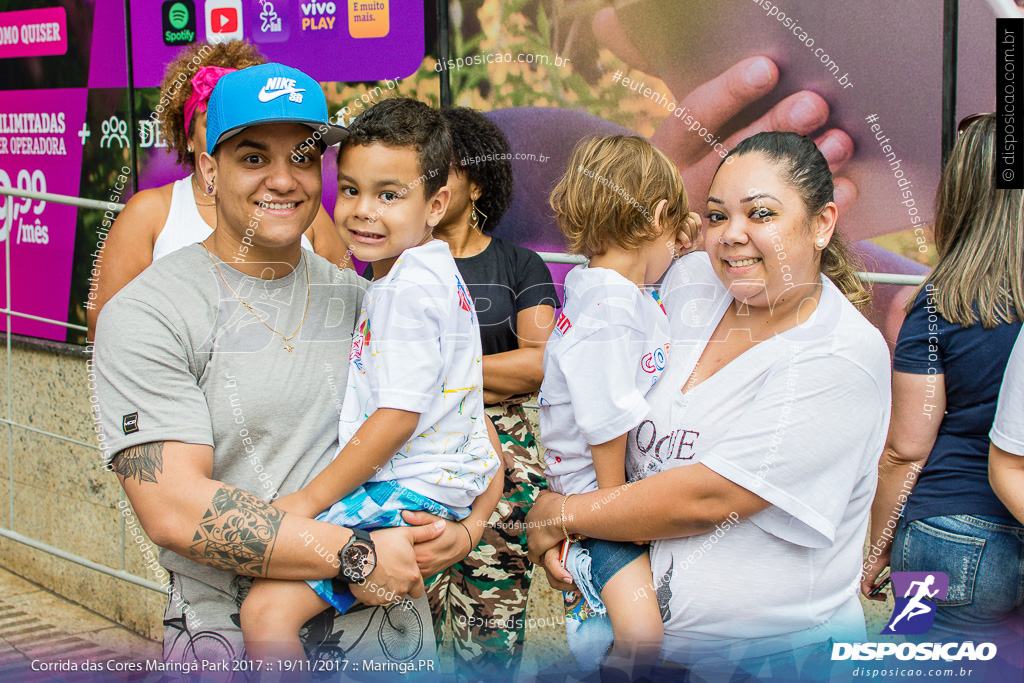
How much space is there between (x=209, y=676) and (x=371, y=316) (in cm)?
90

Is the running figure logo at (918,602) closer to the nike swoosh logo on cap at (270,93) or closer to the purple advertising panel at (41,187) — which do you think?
the nike swoosh logo on cap at (270,93)

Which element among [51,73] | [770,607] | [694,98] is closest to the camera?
[770,607]

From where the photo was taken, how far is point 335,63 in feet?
12.5

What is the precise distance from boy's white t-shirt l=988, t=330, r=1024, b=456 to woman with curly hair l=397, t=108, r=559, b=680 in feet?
4.17

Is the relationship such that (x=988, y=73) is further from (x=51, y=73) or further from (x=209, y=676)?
(x=51, y=73)

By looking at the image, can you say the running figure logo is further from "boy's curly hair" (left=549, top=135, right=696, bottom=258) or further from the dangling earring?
the dangling earring

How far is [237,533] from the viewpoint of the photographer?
166 centimetres

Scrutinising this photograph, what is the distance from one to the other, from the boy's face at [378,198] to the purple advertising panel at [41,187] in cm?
341

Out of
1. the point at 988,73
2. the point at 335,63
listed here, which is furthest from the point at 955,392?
the point at 335,63

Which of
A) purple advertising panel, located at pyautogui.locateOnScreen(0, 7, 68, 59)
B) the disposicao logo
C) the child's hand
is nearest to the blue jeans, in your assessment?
the disposicao logo

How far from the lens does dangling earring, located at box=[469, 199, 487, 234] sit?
2889 millimetres

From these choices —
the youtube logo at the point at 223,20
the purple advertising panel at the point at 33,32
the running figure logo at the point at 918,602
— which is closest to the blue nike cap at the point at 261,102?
the running figure logo at the point at 918,602

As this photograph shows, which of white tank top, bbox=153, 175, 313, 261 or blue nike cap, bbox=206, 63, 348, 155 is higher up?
blue nike cap, bbox=206, 63, 348, 155

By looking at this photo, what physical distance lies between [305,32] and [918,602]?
346cm
